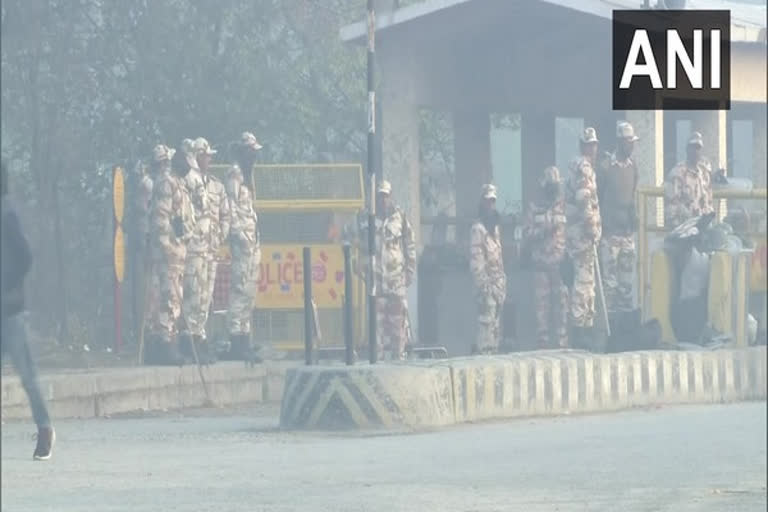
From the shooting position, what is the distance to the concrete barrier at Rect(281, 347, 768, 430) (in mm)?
11539

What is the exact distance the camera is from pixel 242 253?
16.7m

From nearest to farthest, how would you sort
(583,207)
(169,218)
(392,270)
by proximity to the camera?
(169,218)
(583,207)
(392,270)

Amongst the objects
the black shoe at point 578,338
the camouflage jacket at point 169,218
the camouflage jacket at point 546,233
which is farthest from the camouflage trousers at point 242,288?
the camouflage jacket at point 169,218

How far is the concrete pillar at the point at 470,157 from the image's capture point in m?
24.0

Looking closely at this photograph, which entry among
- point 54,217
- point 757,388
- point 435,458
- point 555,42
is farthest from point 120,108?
point 555,42

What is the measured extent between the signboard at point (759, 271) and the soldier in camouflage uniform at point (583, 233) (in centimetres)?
135

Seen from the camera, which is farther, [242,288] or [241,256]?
[241,256]

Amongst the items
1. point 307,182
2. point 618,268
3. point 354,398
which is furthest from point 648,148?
point 354,398

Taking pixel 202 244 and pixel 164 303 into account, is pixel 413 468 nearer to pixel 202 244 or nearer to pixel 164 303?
pixel 164 303

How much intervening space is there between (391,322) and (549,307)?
4.61ft

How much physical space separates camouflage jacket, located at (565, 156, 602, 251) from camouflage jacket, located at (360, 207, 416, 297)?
4.95ft

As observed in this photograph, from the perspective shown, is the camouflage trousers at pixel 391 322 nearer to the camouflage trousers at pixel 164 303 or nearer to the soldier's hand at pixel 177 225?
the soldier's hand at pixel 177 225

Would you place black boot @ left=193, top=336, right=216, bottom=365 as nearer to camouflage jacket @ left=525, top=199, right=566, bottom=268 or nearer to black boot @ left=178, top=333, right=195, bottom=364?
black boot @ left=178, top=333, right=195, bottom=364

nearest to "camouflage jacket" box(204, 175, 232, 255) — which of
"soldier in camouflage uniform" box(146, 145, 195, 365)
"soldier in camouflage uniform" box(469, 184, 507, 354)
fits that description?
"soldier in camouflage uniform" box(146, 145, 195, 365)
